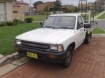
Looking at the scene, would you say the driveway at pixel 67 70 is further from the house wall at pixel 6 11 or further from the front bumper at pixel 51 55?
the house wall at pixel 6 11

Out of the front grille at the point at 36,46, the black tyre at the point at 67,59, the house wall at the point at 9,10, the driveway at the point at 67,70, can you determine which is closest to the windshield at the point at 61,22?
the black tyre at the point at 67,59

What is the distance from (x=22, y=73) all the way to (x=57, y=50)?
124cm

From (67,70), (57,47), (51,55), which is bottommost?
(67,70)

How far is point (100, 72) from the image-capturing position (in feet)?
15.7

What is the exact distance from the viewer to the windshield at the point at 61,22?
19.4 feet

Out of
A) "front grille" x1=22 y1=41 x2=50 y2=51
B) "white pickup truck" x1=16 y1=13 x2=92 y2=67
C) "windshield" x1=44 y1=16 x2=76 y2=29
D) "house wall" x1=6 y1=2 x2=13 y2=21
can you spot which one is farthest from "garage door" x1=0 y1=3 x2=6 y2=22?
"front grille" x1=22 y1=41 x2=50 y2=51

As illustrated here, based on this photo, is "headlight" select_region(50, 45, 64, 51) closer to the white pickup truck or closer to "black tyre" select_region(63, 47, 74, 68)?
the white pickup truck

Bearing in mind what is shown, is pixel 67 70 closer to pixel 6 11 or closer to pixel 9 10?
pixel 6 11

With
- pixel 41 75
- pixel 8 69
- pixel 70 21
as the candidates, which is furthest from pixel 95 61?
pixel 8 69

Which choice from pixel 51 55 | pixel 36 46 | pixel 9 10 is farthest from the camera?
pixel 9 10

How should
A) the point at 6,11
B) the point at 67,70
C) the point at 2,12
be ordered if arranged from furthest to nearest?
the point at 6,11
the point at 2,12
the point at 67,70

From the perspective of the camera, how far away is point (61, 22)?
20.0 ft

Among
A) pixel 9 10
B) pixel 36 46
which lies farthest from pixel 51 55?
pixel 9 10

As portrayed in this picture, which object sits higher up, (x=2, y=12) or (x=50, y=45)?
(x=2, y=12)
